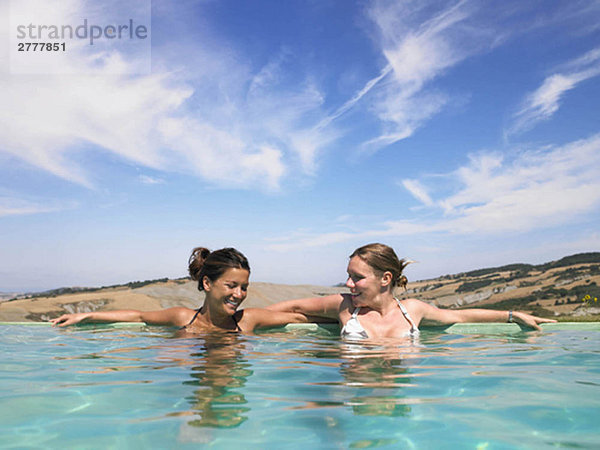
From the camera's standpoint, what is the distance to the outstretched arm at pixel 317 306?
20.2 feet

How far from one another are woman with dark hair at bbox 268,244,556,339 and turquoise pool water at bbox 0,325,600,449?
406 millimetres

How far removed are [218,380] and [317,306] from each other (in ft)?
9.62

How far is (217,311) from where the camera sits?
583cm

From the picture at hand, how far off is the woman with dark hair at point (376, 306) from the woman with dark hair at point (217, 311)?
0.55 m

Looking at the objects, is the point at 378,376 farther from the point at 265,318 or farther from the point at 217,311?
the point at 265,318

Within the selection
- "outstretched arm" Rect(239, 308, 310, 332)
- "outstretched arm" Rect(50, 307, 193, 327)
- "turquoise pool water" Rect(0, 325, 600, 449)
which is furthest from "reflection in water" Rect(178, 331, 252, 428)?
"outstretched arm" Rect(50, 307, 193, 327)

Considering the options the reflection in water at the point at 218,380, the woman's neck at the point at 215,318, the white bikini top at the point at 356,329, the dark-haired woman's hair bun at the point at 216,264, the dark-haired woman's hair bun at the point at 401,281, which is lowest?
the reflection in water at the point at 218,380

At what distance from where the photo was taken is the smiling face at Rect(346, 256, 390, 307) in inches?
216

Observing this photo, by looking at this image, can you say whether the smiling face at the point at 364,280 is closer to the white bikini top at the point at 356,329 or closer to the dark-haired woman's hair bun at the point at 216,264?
the white bikini top at the point at 356,329

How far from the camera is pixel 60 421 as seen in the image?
260 centimetres

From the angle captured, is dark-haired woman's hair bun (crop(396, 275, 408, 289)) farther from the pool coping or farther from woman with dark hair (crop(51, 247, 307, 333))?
woman with dark hair (crop(51, 247, 307, 333))

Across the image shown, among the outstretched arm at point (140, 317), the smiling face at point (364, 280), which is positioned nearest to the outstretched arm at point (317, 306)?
the smiling face at point (364, 280)

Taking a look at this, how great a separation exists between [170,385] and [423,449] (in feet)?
6.18

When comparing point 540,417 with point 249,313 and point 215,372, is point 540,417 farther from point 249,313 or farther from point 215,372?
point 249,313
